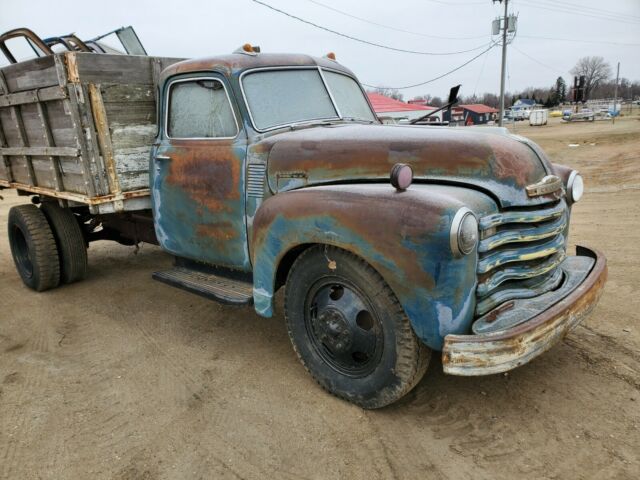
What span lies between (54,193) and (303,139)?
108 inches

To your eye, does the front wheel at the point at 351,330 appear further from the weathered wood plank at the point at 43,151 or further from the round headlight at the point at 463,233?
the weathered wood plank at the point at 43,151

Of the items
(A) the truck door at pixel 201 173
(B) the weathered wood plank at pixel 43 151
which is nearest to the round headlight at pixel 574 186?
(A) the truck door at pixel 201 173

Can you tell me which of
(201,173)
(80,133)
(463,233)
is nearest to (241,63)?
(201,173)

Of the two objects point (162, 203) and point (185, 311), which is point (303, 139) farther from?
point (185, 311)

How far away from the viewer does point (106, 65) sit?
13.1 feet

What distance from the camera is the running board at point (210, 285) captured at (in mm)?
3402

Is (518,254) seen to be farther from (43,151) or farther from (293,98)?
(43,151)

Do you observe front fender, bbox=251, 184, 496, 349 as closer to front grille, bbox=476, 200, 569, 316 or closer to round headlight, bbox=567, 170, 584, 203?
front grille, bbox=476, 200, 569, 316

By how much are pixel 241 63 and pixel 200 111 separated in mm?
490

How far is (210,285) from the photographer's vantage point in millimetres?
3723

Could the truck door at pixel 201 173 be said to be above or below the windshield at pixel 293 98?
below

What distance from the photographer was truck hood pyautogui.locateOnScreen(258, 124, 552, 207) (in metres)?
2.65

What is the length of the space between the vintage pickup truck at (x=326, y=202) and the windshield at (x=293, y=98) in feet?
0.04

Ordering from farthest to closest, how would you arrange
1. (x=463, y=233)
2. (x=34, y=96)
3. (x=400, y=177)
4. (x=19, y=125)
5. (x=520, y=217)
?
1. (x=19, y=125)
2. (x=34, y=96)
3. (x=520, y=217)
4. (x=400, y=177)
5. (x=463, y=233)
